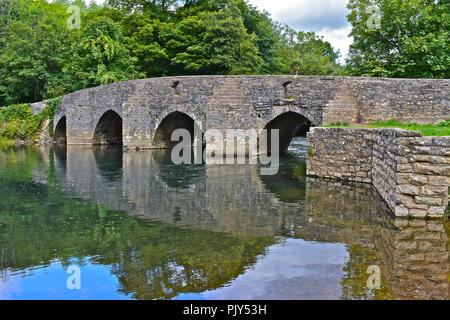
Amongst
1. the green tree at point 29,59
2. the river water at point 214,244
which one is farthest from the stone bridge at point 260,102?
the green tree at point 29,59

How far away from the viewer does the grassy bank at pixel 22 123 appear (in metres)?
29.8

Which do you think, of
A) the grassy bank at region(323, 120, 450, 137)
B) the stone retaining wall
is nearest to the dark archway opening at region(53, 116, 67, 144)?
the grassy bank at region(323, 120, 450, 137)

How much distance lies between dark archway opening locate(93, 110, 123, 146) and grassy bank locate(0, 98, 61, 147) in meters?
5.46

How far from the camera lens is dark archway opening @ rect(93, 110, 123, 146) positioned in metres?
25.2

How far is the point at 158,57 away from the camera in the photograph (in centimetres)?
2847

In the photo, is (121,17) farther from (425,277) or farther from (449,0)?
(425,277)

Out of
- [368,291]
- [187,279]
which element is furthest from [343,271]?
[187,279]

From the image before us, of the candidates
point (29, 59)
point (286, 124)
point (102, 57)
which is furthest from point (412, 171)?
point (29, 59)

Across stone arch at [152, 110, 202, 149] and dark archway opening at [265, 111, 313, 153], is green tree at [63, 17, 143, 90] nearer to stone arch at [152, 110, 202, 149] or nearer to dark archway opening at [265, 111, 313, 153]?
stone arch at [152, 110, 202, 149]

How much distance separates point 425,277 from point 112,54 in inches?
1018

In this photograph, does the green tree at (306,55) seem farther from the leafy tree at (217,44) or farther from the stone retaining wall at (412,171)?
the stone retaining wall at (412,171)

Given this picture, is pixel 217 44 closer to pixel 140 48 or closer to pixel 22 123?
pixel 140 48

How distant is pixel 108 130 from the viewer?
2662cm
